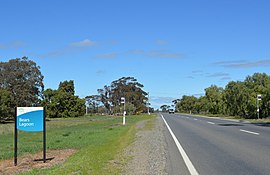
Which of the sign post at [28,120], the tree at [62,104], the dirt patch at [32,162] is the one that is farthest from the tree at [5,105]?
the sign post at [28,120]

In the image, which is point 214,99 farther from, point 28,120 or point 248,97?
point 28,120

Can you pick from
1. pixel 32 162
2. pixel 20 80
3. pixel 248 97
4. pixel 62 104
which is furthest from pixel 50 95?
pixel 32 162

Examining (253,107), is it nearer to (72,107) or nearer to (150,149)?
(150,149)

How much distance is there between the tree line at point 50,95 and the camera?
7562cm

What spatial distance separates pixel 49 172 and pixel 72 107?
92.6 meters

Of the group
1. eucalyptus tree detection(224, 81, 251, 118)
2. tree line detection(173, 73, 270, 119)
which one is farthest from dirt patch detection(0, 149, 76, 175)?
eucalyptus tree detection(224, 81, 251, 118)

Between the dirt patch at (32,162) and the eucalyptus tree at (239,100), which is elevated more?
the eucalyptus tree at (239,100)

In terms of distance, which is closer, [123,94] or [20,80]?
[20,80]

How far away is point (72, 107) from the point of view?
101250mm

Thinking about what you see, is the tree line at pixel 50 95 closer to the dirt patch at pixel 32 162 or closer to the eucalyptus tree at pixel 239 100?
the eucalyptus tree at pixel 239 100

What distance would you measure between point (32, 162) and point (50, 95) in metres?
88.5

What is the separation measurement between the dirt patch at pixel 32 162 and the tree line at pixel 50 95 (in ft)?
158

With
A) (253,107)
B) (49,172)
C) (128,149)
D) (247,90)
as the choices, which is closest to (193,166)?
(49,172)

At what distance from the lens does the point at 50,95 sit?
326 ft
